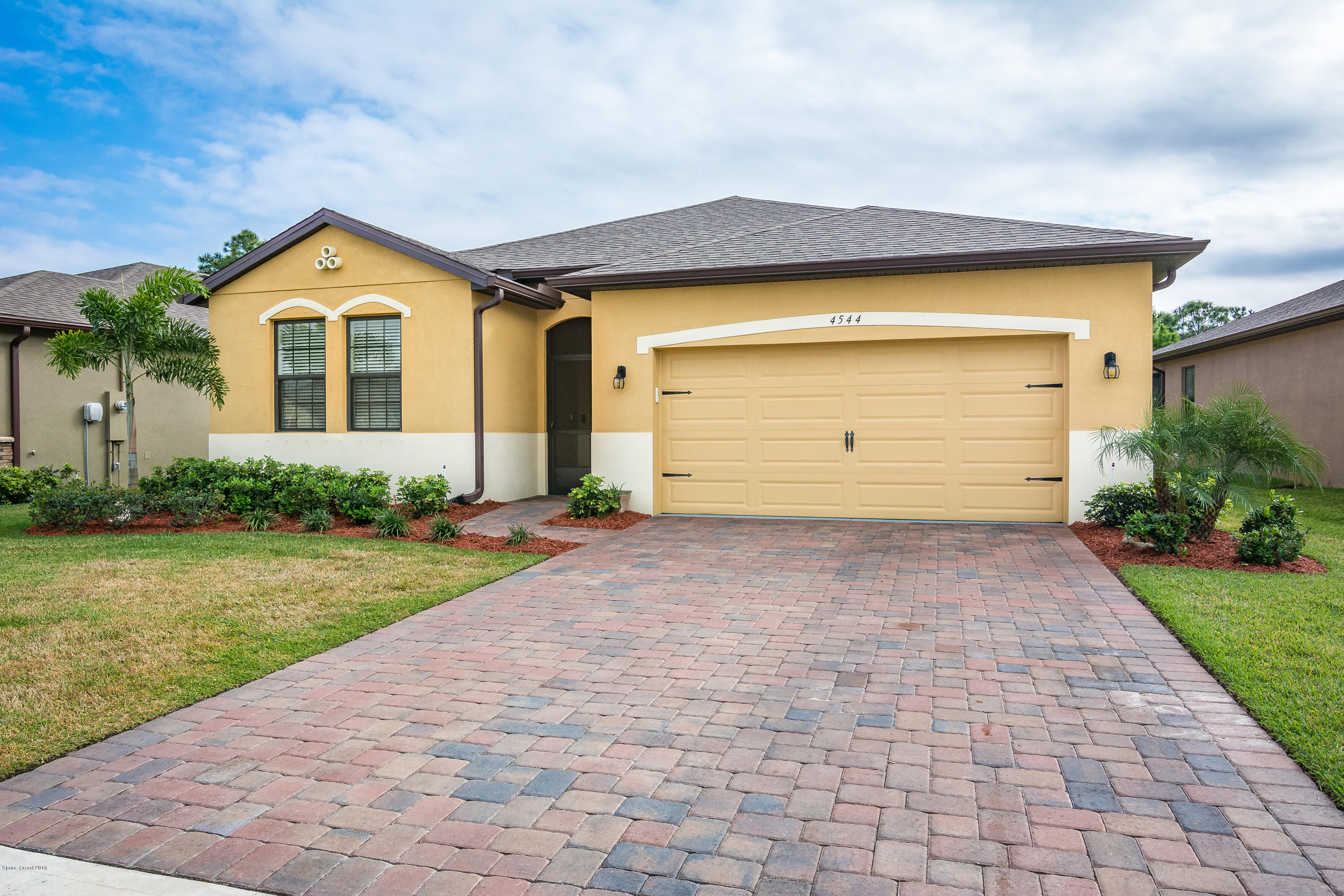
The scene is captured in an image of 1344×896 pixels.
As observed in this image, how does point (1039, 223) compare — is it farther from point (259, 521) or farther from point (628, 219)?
point (259, 521)

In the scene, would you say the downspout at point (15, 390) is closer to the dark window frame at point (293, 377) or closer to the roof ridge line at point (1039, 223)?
the dark window frame at point (293, 377)

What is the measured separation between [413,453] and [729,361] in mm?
5035

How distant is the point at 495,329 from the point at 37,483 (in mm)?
9457

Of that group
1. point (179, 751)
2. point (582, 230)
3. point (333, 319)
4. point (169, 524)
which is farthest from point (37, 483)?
point (179, 751)

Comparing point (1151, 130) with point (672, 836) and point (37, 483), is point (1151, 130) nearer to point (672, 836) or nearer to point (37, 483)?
point (672, 836)

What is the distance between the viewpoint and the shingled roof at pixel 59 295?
50.4 feet

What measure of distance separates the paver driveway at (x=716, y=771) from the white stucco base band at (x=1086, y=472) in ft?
14.9

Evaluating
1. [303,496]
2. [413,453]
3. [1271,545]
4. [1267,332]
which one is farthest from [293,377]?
[1267,332]

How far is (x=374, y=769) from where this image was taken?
11.4ft

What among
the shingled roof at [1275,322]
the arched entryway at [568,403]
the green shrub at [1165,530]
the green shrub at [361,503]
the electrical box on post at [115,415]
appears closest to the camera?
the green shrub at [1165,530]

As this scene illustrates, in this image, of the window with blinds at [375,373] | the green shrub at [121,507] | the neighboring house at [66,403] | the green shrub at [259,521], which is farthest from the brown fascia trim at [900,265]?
the neighboring house at [66,403]

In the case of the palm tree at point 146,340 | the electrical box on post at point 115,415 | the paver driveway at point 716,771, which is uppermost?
the palm tree at point 146,340

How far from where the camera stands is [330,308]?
1271 centimetres

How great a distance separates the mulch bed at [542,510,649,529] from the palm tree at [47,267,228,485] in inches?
227
